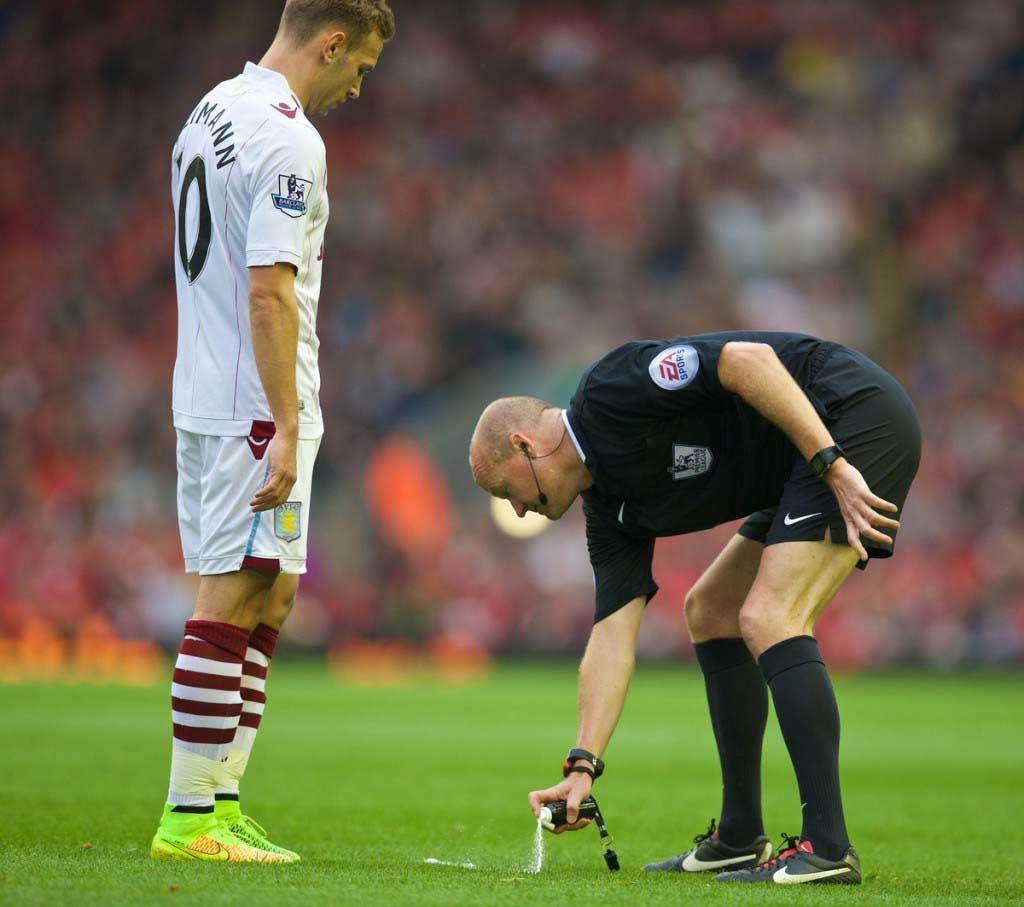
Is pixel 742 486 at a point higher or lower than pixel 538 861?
higher

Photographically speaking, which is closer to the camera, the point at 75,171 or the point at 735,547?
the point at 735,547

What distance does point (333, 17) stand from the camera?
467 centimetres

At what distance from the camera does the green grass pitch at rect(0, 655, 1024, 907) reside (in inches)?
152

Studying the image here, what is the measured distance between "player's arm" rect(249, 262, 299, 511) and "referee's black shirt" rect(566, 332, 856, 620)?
0.86 m

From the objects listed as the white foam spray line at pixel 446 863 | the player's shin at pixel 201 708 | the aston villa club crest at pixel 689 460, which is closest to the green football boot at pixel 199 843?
the player's shin at pixel 201 708

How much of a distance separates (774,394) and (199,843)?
7.05ft

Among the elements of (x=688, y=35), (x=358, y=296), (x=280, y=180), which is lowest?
(x=280, y=180)

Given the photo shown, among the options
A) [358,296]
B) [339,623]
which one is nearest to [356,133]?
[358,296]

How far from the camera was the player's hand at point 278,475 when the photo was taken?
4.29 metres

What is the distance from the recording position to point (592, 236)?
23891mm

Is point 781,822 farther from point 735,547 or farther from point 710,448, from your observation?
point 710,448

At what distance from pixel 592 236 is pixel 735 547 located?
19.4 metres

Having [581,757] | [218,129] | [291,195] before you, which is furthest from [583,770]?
[218,129]

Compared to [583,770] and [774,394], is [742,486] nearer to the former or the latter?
[774,394]
